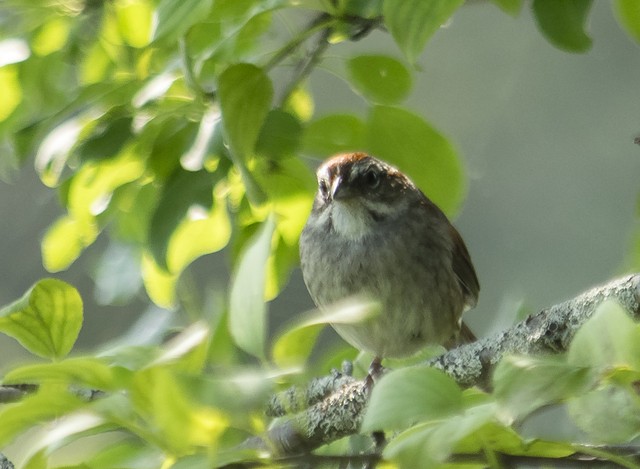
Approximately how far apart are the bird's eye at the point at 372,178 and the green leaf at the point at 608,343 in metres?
1.86

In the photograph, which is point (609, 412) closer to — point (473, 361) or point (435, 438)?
point (435, 438)

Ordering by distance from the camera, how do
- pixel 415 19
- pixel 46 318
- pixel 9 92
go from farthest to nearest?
pixel 9 92 < pixel 415 19 < pixel 46 318

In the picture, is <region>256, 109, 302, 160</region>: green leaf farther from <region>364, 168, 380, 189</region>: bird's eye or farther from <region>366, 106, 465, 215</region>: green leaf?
<region>364, 168, 380, 189</region>: bird's eye

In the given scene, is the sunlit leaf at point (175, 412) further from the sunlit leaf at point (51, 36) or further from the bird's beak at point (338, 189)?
the bird's beak at point (338, 189)

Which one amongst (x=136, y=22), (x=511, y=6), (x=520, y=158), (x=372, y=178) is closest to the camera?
(x=511, y=6)

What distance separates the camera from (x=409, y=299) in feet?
8.12

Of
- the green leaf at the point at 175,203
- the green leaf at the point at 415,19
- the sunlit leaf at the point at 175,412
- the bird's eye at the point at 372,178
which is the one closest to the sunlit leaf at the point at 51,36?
the green leaf at the point at 175,203

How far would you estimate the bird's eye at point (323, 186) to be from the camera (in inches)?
100

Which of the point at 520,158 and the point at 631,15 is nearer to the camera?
the point at 631,15

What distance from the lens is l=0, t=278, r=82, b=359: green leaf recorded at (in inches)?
38.9

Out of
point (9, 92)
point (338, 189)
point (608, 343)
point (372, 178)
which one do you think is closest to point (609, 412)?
point (608, 343)

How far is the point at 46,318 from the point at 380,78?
2.62 feet

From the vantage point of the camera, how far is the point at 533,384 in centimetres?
69

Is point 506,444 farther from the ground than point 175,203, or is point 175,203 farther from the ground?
point 506,444
